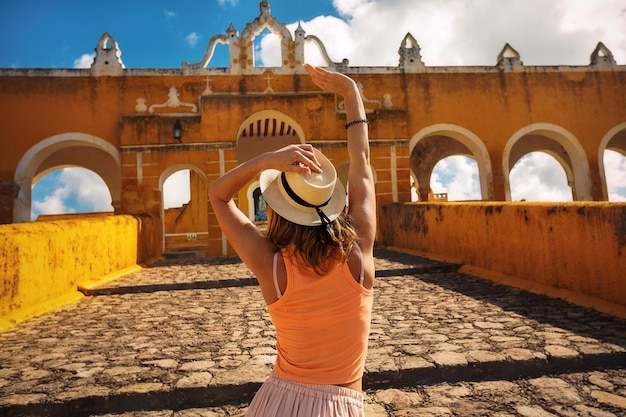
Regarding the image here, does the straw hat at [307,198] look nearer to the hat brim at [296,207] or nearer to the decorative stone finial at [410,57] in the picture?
the hat brim at [296,207]

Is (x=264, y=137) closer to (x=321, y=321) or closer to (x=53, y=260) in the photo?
(x=53, y=260)

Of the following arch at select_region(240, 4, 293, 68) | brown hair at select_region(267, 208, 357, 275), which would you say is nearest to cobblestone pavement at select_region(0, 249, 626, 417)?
brown hair at select_region(267, 208, 357, 275)

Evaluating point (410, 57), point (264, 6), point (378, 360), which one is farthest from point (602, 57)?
point (378, 360)

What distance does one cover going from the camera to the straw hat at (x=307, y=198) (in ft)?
3.73

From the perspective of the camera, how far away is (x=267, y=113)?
1108 cm

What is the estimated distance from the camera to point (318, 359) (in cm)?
114

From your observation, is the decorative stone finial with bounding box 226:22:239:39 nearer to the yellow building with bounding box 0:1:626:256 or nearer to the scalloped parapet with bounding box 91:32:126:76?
the yellow building with bounding box 0:1:626:256

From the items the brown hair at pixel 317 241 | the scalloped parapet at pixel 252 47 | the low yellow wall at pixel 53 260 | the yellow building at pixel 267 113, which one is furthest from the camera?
the scalloped parapet at pixel 252 47

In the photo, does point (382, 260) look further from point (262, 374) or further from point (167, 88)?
point (167, 88)

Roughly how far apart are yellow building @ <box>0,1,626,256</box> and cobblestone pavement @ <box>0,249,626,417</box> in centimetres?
709

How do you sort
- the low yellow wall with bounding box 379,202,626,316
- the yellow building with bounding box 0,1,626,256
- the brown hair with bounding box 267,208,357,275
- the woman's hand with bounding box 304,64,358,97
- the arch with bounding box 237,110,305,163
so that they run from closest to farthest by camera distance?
the brown hair with bounding box 267,208,357,275 < the woman's hand with bounding box 304,64,358,97 < the low yellow wall with bounding box 379,202,626,316 < the yellow building with bounding box 0,1,626,256 < the arch with bounding box 237,110,305,163

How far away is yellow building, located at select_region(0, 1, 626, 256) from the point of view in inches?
423

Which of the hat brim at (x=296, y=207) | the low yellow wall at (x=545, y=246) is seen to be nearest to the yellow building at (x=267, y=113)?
the low yellow wall at (x=545, y=246)

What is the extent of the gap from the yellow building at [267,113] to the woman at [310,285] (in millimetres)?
9824
